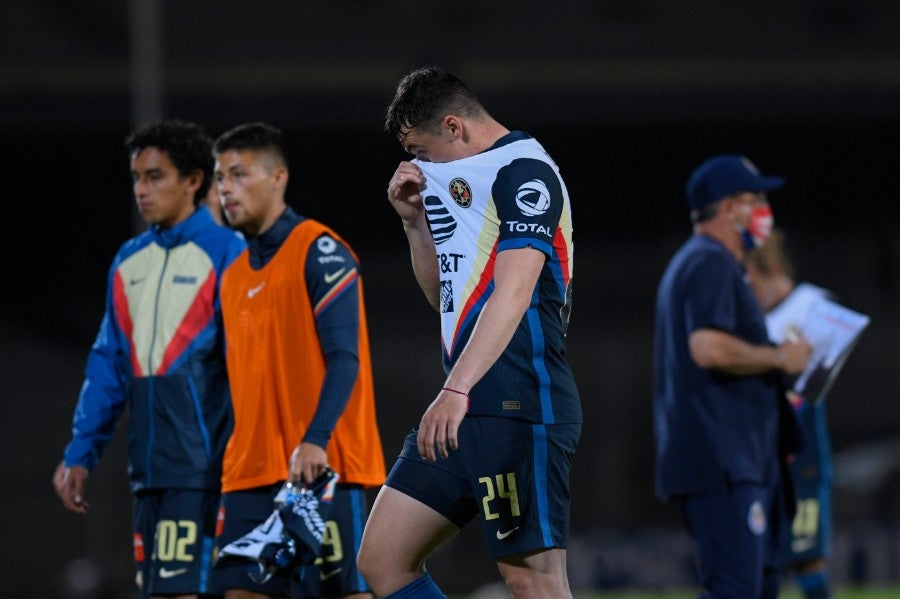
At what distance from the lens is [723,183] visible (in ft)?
21.4

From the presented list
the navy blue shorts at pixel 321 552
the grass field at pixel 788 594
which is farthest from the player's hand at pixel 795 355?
the grass field at pixel 788 594

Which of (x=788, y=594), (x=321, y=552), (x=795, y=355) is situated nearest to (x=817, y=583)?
(x=795, y=355)

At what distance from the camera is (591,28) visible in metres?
23.3

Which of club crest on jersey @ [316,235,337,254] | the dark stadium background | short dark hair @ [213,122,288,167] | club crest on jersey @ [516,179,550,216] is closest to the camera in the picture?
club crest on jersey @ [516,179,550,216]

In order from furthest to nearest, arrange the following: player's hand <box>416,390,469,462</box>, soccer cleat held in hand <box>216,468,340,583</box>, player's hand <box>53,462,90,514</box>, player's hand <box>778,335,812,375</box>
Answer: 1. player's hand <box>778,335,812,375</box>
2. player's hand <box>53,462,90,514</box>
3. soccer cleat held in hand <box>216,468,340,583</box>
4. player's hand <box>416,390,469,462</box>

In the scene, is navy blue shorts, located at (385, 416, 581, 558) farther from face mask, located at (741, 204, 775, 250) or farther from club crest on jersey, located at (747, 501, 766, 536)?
face mask, located at (741, 204, 775, 250)

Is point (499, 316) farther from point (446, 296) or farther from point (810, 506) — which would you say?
point (810, 506)

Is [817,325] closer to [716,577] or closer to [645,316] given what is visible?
[716,577]

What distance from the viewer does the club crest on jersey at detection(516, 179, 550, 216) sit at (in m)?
4.09

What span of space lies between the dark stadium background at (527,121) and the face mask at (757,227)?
45.2 ft

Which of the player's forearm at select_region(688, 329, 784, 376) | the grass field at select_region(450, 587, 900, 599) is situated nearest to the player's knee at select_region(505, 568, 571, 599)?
the player's forearm at select_region(688, 329, 784, 376)

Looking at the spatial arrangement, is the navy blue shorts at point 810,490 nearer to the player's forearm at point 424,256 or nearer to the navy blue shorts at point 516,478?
the player's forearm at point 424,256

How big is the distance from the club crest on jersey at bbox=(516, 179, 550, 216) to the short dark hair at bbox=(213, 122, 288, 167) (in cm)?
165

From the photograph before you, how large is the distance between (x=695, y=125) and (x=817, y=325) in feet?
55.4
